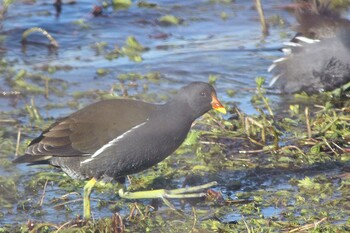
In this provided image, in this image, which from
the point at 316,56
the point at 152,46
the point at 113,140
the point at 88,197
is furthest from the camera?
the point at 152,46

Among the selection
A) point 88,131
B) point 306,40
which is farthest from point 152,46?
point 88,131

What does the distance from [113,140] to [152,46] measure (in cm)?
485

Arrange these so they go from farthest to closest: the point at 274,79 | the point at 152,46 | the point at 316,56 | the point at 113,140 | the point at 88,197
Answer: the point at 152,46
the point at 274,79
the point at 316,56
the point at 113,140
the point at 88,197

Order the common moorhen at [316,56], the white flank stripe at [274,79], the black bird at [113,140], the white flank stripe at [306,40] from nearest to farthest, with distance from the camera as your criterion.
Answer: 1. the black bird at [113,140]
2. the common moorhen at [316,56]
3. the white flank stripe at [306,40]
4. the white flank stripe at [274,79]

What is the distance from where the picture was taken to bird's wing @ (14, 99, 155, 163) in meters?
5.96

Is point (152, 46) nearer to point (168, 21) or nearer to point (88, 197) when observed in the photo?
point (168, 21)

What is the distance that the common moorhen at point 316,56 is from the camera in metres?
8.89

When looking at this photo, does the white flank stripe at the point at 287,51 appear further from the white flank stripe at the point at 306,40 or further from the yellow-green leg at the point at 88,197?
the yellow-green leg at the point at 88,197

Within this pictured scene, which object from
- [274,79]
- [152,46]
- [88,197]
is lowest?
[152,46]

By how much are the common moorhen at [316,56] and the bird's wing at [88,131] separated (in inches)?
130

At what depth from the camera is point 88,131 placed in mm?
6004

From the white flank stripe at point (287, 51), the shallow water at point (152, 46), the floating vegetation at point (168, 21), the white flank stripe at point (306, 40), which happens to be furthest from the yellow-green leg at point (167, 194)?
the floating vegetation at point (168, 21)

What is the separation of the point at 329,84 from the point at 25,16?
4374mm

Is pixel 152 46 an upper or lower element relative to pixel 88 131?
lower
